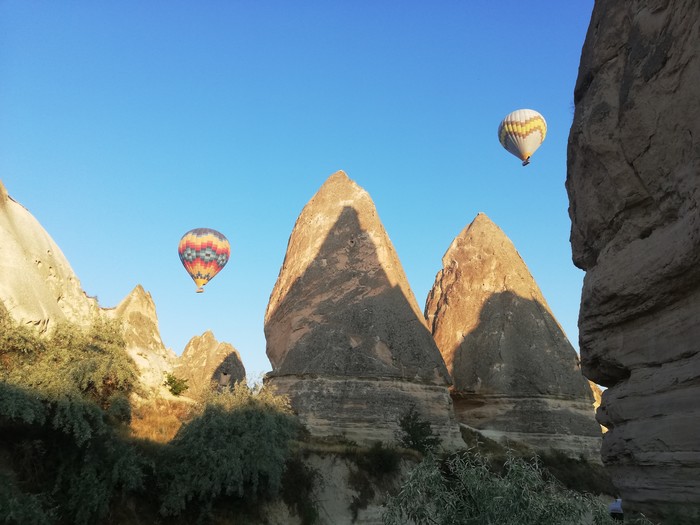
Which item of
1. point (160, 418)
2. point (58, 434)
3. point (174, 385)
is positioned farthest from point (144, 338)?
point (58, 434)

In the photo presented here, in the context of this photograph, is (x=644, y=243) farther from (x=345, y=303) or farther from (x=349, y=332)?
(x=345, y=303)

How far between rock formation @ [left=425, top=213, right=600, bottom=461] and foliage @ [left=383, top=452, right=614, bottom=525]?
16853mm

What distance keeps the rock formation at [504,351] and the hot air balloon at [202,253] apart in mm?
11831

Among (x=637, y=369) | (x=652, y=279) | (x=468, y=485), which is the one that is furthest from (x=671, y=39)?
(x=468, y=485)

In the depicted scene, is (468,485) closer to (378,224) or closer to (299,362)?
(299,362)

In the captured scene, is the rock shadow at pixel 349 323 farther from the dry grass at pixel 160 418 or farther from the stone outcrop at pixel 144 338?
the dry grass at pixel 160 418

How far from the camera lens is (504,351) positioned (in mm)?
26578

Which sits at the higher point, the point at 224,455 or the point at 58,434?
the point at 58,434

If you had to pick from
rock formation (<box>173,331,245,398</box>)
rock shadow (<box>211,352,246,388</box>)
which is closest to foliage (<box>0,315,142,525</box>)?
rock formation (<box>173,331,245,398</box>)

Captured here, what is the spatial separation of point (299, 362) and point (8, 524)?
12107mm

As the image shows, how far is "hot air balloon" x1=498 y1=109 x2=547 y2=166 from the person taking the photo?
3288cm

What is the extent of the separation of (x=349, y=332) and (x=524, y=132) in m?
17.9

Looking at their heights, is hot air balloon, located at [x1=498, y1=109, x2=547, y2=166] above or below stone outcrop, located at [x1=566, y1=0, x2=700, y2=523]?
above

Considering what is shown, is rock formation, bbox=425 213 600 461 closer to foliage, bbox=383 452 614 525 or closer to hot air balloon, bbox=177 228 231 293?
hot air balloon, bbox=177 228 231 293
